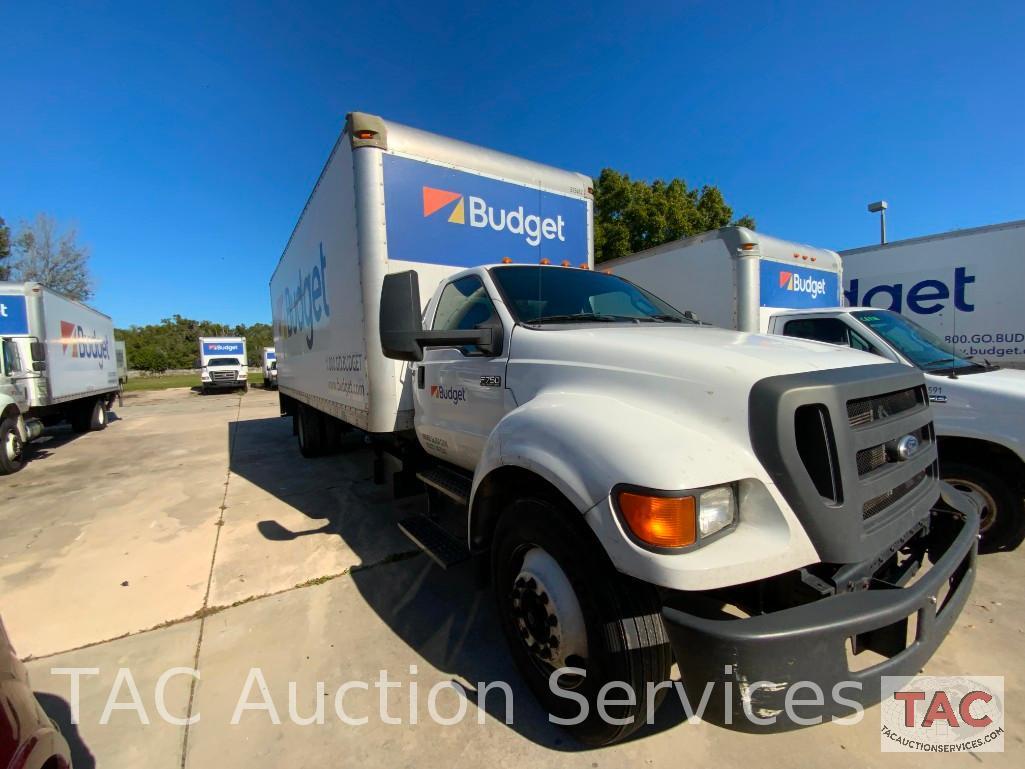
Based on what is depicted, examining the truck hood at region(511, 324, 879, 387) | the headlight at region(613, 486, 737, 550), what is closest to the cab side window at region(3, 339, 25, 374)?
the truck hood at region(511, 324, 879, 387)

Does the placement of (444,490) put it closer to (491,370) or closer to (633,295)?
(491,370)

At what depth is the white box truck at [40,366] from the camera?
787 cm

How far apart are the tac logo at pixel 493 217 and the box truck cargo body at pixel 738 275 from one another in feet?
10.6

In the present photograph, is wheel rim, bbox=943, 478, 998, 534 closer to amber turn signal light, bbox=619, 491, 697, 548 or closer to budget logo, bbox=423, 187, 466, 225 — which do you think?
amber turn signal light, bbox=619, 491, 697, 548

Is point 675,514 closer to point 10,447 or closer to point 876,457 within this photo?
point 876,457

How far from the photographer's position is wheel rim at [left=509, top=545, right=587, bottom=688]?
188 centimetres

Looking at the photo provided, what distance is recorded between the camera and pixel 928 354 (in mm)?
4066

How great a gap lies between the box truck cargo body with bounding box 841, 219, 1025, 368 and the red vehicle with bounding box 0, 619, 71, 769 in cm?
1007

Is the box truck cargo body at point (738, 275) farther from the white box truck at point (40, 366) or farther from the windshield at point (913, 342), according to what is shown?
the white box truck at point (40, 366)

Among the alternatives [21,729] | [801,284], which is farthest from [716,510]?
[801,284]

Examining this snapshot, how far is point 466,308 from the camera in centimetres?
313

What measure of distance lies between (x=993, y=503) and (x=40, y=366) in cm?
1364

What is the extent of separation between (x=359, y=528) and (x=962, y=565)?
434cm

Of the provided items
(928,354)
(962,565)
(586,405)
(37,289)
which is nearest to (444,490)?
(586,405)
